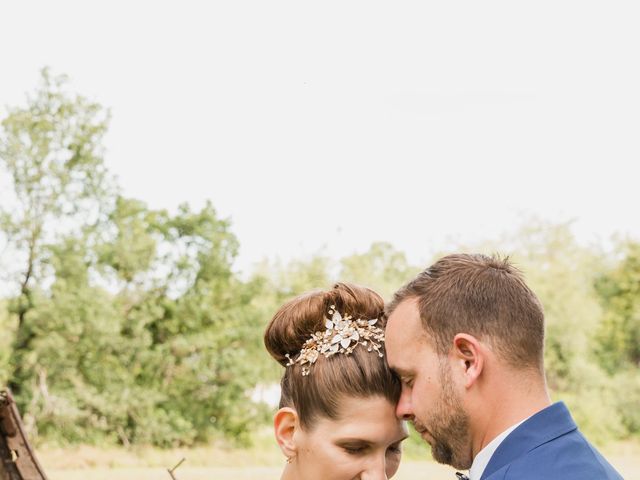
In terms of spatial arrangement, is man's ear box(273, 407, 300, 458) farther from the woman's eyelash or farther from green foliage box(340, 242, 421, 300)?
green foliage box(340, 242, 421, 300)

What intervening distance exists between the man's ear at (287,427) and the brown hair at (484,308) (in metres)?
0.66

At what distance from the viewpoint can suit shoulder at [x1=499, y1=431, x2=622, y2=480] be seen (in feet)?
7.31

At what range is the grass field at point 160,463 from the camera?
18500 millimetres

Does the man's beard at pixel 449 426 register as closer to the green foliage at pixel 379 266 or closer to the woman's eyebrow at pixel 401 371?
the woman's eyebrow at pixel 401 371

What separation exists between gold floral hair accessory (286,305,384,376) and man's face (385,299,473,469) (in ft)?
0.93

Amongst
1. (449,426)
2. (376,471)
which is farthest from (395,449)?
(449,426)

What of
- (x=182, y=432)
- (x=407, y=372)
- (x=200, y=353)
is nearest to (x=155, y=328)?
(x=200, y=353)

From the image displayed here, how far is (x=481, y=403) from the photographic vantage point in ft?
8.10

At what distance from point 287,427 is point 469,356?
2.69ft

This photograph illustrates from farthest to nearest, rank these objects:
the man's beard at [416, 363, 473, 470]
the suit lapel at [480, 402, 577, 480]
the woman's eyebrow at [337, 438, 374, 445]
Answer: the woman's eyebrow at [337, 438, 374, 445] < the man's beard at [416, 363, 473, 470] < the suit lapel at [480, 402, 577, 480]

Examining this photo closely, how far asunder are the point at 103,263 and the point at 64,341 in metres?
1.96

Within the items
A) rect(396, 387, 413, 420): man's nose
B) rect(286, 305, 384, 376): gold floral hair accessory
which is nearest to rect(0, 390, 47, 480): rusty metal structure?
rect(286, 305, 384, 376): gold floral hair accessory

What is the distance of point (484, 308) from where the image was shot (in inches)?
99.5

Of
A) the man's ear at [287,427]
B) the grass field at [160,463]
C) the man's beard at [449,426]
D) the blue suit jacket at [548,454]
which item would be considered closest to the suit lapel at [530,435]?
the blue suit jacket at [548,454]
